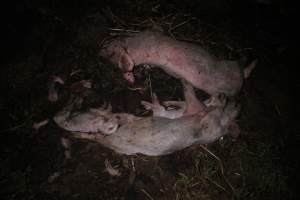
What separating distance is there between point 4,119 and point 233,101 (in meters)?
3.45

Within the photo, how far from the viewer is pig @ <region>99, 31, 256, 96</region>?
14.4ft

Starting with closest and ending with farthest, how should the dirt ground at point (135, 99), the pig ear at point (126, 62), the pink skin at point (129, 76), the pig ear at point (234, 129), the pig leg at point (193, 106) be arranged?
the pig leg at point (193, 106)
the dirt ground at point (135, 99)
the pig ear at point (234, 129)
the pig ear at point (126, 62)
the pink skin at point (129, 76)

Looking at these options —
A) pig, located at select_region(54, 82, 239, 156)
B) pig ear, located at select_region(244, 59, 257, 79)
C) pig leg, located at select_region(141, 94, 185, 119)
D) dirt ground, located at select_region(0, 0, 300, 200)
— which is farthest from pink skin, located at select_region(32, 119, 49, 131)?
pig ear, located at select_region(244, 59, 257, 79)

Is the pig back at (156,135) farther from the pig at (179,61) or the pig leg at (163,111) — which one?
the pig at (179,61)

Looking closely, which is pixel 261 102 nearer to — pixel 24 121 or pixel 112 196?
pixel 112 196

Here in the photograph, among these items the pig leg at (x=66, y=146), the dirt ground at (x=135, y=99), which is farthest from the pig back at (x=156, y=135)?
the pig leg at (x=66, y=146)

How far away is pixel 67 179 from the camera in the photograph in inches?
170

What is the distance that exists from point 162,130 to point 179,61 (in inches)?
44.0

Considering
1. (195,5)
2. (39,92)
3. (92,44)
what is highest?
(195,5)

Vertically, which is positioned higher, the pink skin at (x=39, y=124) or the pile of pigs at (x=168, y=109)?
the pile of pigs at (x=168, y=109)

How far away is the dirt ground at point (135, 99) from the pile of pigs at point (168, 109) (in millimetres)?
317

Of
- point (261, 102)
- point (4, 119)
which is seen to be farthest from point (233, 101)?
point (4, 119)

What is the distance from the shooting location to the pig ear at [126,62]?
4.64m

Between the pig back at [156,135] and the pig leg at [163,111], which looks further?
the pig leg at [163,111]
